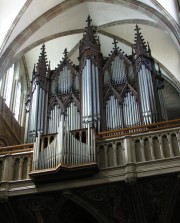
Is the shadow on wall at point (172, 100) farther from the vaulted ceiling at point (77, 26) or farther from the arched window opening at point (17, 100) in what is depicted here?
the arched window opening at point (17, 100)

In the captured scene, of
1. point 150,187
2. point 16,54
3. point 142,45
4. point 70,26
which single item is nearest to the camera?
point 150,187

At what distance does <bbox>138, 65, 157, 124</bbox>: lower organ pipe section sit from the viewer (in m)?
11.2

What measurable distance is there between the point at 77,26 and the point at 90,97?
4.95 metres

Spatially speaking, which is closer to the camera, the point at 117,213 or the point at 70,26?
the point at 117,213

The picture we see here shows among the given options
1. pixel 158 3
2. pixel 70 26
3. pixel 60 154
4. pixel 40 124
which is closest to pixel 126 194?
pixel 60 154

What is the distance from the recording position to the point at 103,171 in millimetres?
9648

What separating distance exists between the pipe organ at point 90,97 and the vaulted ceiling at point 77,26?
1100 millimetres

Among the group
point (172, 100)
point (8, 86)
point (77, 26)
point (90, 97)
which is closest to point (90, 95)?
point (90, 97)

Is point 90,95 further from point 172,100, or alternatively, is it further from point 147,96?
point 172,100

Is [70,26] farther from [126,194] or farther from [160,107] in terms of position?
[126,194]

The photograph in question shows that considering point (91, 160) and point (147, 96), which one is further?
point (147, 96)

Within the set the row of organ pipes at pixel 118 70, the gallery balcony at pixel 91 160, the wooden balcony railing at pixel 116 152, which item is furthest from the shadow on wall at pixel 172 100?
the gallery balcony at pixel 91 160

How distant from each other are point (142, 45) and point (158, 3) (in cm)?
148

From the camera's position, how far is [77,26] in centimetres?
1611
